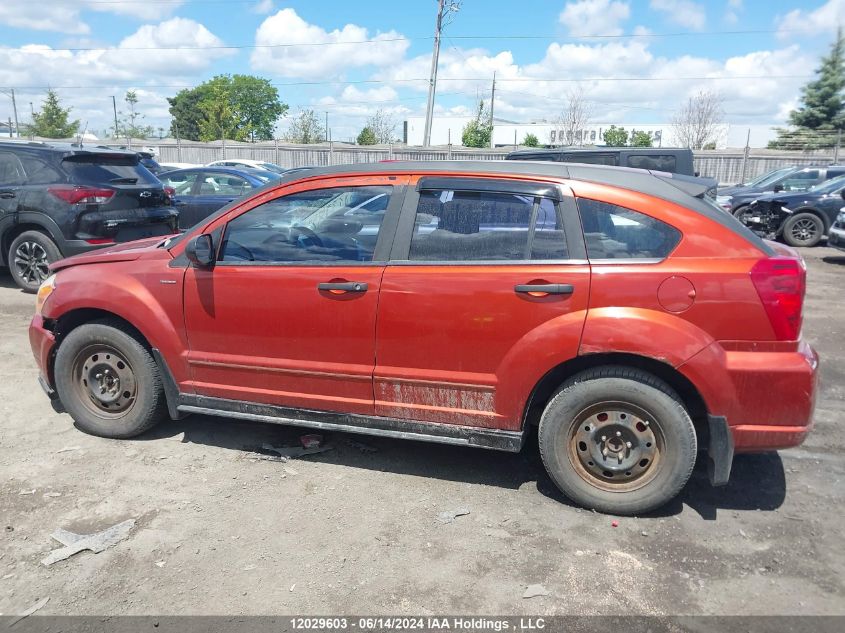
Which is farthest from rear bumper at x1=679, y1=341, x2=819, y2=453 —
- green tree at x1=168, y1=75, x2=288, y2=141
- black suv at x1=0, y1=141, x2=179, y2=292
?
green tree at x1=168, y1=75, x2=288, y2=141

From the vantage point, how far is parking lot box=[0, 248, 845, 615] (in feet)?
9.21

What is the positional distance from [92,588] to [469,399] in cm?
198

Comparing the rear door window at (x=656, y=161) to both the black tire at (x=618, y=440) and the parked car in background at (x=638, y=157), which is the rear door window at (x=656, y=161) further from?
the black tire at (x=618, y=440)

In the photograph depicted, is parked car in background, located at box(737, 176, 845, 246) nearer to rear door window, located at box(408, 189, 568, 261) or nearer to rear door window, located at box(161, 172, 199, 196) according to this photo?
rear door window, located at box(161, 172, 199, 196)

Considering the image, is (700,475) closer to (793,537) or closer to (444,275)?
(793,537)

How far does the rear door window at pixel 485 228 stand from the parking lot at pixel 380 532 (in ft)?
4.49

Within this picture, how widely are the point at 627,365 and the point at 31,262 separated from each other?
7789mm

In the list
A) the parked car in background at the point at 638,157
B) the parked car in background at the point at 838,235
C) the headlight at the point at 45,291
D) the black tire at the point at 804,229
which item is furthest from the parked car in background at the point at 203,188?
the black tire at the point at 804,229

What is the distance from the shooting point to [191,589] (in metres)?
2.85

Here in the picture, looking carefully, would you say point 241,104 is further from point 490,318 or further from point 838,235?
point 490,318

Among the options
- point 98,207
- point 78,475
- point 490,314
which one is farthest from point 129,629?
point 98,207

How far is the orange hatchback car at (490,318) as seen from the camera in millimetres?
3164

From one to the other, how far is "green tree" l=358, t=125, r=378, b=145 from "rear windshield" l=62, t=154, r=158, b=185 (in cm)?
4344

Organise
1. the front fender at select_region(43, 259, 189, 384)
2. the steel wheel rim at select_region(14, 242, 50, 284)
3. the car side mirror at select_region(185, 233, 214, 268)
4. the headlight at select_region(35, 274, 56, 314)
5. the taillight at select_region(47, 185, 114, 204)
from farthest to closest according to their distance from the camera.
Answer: the steel wheel rim at select_region(14, 242, 50, 284) < the taillight at select_region(47, 185, 114, 204) < the headlight at select_region(35, 274, 56, 314) < the front fender at select_region(43, 259, 189, 384) < the car side mirror at select_region(185, 233, 214, 268)
